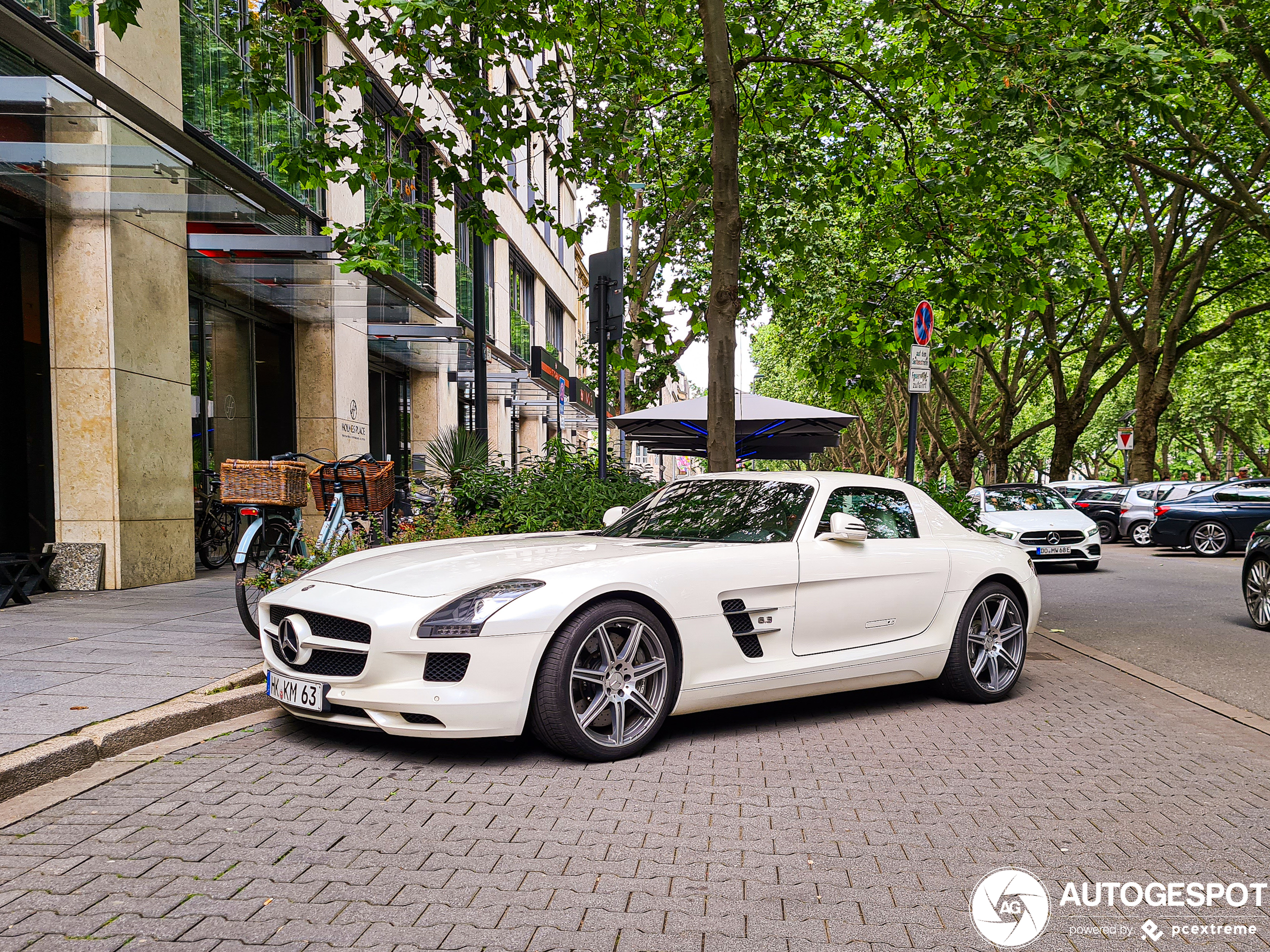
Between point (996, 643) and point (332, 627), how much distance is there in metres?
3.92

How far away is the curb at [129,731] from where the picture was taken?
3820 millimetres

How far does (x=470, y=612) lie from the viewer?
4.17 m

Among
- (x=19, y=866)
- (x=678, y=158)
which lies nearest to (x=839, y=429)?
(x=678, y=158)

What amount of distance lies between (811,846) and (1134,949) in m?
1.04

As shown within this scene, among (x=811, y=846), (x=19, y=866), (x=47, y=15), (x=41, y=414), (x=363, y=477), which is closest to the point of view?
(x=19, y=866)

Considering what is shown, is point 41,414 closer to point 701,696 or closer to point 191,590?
point 191,590

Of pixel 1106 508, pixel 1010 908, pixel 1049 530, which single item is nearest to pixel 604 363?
pixel 1010 908

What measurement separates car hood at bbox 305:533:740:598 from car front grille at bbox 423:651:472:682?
0.92 ft

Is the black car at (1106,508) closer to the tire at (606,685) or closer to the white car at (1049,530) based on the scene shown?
the white car at (1049,530)

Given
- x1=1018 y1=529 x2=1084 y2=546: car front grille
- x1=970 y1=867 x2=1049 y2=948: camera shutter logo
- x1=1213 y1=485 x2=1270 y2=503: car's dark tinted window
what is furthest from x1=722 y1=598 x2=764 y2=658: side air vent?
x1=1213 y1=485 x2=1270 y2=503: car's dark tinted window

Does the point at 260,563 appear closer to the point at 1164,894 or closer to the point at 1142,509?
the point at 1164,894

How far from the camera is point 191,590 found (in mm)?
9602

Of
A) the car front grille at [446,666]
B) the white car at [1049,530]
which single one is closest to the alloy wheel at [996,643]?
the car front grille at [446,666]

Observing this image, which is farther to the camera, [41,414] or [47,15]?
[41,414]
